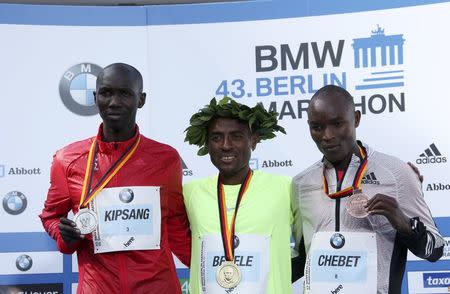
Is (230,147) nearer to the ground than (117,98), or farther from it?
nearer to the ground

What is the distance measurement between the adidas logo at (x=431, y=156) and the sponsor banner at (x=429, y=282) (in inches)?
30.8

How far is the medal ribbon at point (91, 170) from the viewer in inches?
152

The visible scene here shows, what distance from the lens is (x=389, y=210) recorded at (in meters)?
3.18

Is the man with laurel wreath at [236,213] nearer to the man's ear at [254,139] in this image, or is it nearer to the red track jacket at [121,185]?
the man's ear at [254,139]

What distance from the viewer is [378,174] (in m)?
3.44

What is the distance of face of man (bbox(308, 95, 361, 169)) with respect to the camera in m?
3.47

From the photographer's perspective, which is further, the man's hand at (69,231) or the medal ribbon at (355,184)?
the man's hand at (69,231)

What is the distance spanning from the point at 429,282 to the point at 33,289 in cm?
285

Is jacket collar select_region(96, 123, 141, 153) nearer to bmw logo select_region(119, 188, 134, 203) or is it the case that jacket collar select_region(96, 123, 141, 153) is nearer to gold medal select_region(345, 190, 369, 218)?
bmw logo select_region(119, 188, 134, 203)

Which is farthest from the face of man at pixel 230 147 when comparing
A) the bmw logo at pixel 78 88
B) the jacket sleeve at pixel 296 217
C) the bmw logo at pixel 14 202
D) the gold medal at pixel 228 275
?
the bmw logo at pixel 14 202

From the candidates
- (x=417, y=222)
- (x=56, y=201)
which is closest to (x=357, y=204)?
(x=417, y=222)

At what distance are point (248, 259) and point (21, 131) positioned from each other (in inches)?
100

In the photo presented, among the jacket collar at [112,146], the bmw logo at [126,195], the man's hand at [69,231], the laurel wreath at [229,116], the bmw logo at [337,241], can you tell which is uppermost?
→ the laurel wreath at [229,116]

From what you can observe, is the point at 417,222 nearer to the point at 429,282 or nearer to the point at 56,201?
the point at 56,201
